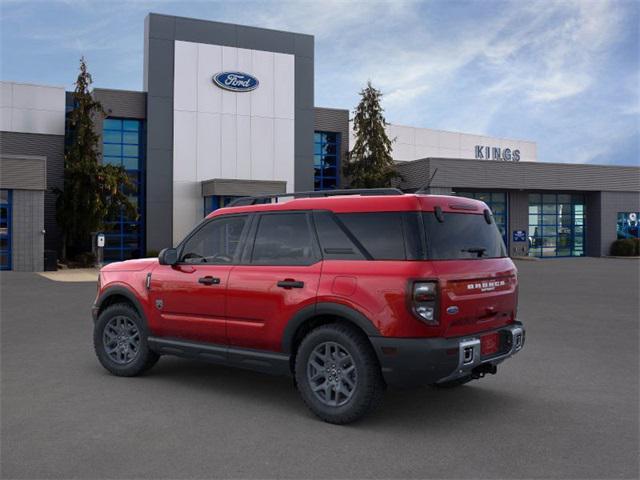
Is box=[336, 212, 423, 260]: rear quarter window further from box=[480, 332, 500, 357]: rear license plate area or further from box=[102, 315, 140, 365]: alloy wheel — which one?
box=[102, 315, 140, 365]: alloy wheel

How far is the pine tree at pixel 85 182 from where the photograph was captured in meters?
27.5

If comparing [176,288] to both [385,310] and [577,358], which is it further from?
[577,358]

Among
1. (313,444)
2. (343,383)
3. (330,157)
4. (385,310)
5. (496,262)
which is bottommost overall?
(313,444)

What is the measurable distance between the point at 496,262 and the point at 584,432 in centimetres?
155

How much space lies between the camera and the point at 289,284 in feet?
18.1

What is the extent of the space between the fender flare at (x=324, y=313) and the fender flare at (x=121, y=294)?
1976mm

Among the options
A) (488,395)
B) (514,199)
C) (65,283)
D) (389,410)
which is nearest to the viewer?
(389,410)

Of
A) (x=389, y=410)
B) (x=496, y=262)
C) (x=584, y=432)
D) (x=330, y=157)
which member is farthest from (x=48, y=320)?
(x=330, y=157)

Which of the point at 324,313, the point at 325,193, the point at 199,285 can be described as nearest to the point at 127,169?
the point at 199,285

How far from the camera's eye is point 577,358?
7969mm

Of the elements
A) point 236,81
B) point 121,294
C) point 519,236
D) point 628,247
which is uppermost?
point 236,81

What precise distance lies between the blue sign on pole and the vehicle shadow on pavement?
31275 millimetres

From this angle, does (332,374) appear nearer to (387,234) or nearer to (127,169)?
(387,234)

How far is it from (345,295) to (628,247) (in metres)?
35.9
